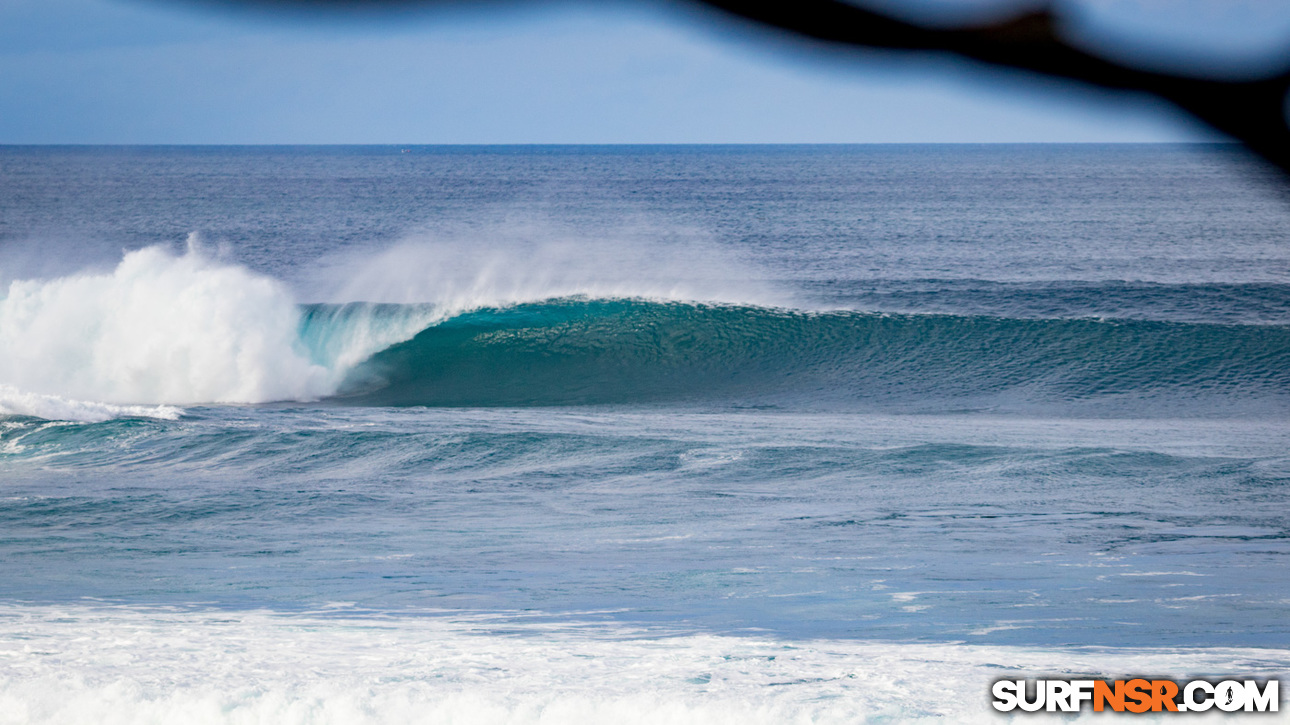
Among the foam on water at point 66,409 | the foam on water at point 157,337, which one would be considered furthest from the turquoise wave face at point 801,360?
the foam on water at point 66,409

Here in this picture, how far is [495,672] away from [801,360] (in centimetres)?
1383

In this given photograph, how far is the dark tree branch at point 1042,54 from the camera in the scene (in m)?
0.59

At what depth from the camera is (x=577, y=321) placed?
70.0 ft

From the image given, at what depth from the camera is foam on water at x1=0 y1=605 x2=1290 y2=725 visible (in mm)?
5637

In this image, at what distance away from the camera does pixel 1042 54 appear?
24.9 inches

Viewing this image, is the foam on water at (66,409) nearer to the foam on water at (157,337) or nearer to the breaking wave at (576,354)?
the breaking wave at (576,354)

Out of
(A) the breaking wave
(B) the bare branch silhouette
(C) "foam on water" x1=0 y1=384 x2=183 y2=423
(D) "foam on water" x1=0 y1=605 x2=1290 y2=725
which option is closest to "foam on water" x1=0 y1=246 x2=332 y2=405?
(A) the breaking wave

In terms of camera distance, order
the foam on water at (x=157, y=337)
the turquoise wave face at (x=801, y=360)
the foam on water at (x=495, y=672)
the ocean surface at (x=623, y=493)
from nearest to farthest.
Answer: the foam on water at (x=495, y=672), the ocean surface at (x=623, y=493), the foam on water at (x=157, y=337), the turquoise wave face at (x=801, y=360)

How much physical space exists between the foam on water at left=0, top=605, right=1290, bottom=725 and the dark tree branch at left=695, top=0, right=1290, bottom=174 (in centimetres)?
517

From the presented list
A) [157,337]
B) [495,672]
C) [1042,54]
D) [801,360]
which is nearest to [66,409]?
[157,337]

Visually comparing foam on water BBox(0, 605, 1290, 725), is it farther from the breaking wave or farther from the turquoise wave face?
the turquoise wave face

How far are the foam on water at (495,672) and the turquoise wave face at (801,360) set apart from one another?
10.7 metres

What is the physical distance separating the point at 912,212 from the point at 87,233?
40.2 m

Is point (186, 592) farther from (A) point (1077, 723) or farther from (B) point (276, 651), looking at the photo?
(A) point (1077, 723)
